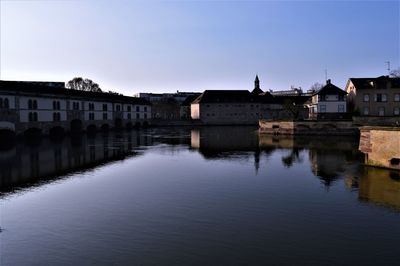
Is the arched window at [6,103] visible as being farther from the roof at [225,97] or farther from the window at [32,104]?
the roof at [225,97]

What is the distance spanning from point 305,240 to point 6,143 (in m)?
46.2

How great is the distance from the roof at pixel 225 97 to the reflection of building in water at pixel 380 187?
284 ft

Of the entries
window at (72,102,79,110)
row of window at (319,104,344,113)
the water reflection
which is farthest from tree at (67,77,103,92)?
the water reflection

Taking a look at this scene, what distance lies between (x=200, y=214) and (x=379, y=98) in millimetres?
63246

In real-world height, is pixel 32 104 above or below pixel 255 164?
above

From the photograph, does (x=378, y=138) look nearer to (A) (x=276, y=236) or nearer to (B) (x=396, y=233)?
(B) (x=396, y=233)

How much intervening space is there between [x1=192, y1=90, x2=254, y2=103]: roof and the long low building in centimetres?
2520

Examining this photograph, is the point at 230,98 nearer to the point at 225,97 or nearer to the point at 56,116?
the point at 225,97

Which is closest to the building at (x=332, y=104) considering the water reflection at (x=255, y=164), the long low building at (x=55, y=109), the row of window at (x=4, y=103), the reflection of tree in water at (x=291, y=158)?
the water reflection at (x=255, y=164)

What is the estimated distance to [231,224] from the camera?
49.2 ft

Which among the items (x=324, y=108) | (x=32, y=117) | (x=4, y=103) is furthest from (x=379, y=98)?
(x=4, y=103)

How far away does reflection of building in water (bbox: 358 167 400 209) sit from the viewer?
18.7m

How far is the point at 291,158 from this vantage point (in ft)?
115

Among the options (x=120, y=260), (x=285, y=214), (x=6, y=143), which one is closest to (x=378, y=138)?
(x=285, y=214)
